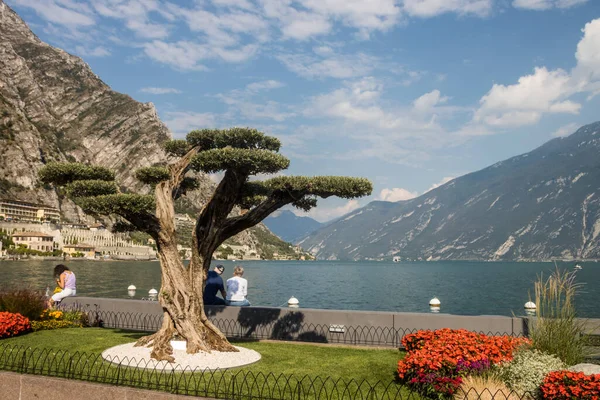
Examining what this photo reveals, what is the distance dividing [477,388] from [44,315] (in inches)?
566

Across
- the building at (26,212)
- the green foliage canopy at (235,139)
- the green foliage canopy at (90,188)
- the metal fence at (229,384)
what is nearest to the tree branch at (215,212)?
the green foliage canopy at (235,139)

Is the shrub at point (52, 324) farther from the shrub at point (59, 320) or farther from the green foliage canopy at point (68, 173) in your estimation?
the green foliage canopy at point (68, 173)

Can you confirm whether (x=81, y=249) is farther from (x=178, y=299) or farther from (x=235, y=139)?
(x=178, y=299)

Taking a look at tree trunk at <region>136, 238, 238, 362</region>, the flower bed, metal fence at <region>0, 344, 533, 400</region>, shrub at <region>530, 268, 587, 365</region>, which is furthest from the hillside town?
shrub at <region>530, 268, 587, 365</region>

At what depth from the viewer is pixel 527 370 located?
939 centimetres

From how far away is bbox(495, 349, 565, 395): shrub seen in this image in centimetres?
911

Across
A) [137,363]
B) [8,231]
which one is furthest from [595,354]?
[8,231]

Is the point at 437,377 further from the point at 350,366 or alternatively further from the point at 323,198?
the point at 323,198

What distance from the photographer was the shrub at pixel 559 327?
10.4 m

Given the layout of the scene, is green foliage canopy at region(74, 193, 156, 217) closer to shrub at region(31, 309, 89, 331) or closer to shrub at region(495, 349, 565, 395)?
shrub at region(31, 309, 89, 331)

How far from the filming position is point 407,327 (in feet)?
50.1

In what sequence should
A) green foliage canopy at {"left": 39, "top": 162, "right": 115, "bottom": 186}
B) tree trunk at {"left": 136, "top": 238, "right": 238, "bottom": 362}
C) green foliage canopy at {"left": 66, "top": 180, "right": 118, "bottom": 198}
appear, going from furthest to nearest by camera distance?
1. green foliage canopy at {"left": 39, "top": 162, "right": 115, "bottom": 186}
2. green foliage canopy at {"left": 66, "top": 180, "right": 118, "bottom": 198}
3. tree trunk at {"left": 136, "top": 238, "right": 238, "bottom": 362}

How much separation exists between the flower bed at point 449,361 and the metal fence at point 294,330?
4.09 metres

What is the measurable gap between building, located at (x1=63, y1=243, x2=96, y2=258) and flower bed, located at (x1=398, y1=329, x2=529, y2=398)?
193454mm
